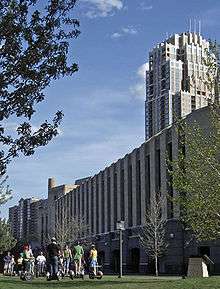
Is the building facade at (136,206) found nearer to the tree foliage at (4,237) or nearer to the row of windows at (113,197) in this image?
the row of windows at (113,197)

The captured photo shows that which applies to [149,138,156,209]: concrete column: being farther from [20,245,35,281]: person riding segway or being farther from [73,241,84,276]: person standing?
[73,241,84,276]: person standing

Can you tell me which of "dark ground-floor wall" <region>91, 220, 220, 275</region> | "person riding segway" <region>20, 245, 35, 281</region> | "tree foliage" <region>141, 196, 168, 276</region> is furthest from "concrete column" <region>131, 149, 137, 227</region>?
"person riding segway" <region>20, 245, 35, 281</region>

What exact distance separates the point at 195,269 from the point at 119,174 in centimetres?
5241

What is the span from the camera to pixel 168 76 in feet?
332

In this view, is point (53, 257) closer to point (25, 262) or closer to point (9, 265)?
point (25, 262)

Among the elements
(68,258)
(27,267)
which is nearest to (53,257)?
(27,267)

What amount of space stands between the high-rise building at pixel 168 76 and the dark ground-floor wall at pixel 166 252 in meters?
20.1

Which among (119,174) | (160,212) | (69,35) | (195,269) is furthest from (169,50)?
(69,35)

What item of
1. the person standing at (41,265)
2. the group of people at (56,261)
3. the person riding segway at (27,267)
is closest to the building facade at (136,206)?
the person standing at (41,265)

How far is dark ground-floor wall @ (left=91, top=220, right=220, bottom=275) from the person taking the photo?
54.6m

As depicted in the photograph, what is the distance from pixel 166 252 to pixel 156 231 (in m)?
2.57

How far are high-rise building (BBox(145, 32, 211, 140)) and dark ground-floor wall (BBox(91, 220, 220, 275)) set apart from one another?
65.8 feet

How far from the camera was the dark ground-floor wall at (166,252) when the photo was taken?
179 ft

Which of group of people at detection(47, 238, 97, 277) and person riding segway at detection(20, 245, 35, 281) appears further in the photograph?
person riding segway at detection(20, 245, 35, 281)
